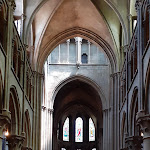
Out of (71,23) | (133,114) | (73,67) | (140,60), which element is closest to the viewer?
(140,60)

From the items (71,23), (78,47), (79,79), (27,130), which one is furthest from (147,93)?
(78,47)

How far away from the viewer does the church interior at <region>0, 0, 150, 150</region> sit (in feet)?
60.8

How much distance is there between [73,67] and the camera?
41062 millimetres

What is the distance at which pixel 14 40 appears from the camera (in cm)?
2164

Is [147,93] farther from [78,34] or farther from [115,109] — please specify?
[78,34]

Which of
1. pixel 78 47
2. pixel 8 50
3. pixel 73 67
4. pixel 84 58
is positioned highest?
pixel 78 47

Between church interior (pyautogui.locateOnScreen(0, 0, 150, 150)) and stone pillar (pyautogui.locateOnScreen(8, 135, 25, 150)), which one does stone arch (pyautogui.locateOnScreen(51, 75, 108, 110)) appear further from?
stone pillar (pyautogui.locateOnScreen(8, 135, 25, 150))

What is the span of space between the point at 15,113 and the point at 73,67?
1925 cm

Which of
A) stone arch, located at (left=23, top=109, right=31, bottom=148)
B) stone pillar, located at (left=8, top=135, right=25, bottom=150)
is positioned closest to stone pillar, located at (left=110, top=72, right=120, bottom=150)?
stone arch, located at (left=23, top=109, right=31, bottom=148)

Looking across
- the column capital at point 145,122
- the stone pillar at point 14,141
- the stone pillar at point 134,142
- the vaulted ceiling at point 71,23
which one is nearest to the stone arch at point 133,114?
the stone pillar at point 134,142

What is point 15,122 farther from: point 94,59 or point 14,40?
point 94,59

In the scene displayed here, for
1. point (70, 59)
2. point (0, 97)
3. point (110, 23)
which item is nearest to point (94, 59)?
point (70, 59)

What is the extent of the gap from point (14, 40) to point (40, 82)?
349 inches

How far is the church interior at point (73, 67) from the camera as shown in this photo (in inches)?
730
